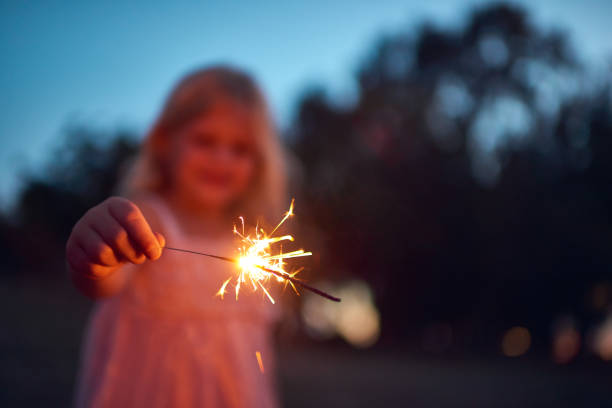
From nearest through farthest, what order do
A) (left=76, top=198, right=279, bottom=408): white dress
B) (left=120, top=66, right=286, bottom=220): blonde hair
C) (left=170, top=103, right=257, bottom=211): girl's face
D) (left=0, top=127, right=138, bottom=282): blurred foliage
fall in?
1. (left=76, top=198, right=279, bottom=408): white dress
2. (left=170, top=103, right=257, bottom=211): girl's face
3. (left=120, top=66, right=286, bottom=220): blonde hair
4. (left=0, top=127, right=138, bottom=282): blurred foliage

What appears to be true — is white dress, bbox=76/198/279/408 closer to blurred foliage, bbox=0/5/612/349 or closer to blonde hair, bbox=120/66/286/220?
blonde hair, bbox=120/66/286/220

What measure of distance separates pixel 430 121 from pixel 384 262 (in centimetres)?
507

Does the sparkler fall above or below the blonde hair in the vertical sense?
below

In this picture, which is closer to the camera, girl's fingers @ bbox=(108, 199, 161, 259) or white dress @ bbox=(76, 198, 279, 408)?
girl's fingers @ bbox=(108, 199, 161, 259)

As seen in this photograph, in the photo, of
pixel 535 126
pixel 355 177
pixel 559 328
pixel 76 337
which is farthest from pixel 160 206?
pixel 559 328

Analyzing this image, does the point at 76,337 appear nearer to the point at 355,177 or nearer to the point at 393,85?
the point at 355,177

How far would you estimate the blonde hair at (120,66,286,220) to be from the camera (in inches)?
117

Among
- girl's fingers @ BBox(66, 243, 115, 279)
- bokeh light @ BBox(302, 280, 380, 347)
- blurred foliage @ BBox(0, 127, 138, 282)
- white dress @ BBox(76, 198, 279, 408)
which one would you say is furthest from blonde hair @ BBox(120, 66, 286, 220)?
bokeh light @ BBox(302, 280, 380, 347)

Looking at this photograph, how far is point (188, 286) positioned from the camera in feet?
8.86

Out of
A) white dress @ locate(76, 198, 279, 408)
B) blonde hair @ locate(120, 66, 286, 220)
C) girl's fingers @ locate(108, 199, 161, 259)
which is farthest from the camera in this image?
blonde hair @ locate(120, 66, 286, 220)

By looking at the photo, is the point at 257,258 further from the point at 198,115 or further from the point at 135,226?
the point at 198,115

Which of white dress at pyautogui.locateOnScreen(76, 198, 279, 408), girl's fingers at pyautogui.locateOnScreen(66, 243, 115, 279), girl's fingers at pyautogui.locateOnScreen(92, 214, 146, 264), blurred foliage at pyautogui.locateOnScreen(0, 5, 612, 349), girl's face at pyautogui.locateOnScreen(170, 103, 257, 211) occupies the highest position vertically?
blurred foliage at pyautogui.locateOnScreen(0, 5, 612, 349)

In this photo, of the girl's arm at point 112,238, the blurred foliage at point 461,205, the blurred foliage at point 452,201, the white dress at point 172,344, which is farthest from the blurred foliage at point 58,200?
the girl's arm at point 112,238

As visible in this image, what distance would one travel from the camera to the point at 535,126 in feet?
49.2
